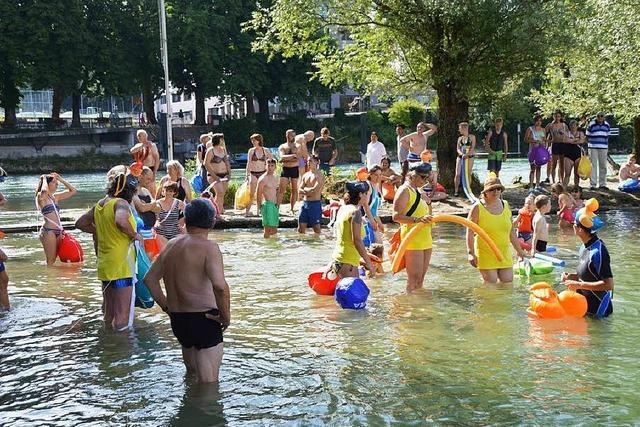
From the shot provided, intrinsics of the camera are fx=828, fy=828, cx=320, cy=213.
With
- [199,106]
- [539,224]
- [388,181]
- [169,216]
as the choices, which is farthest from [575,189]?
[199,106]

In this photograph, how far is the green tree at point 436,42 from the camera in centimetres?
2038

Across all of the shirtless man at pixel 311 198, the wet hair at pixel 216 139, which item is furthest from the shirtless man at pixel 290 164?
the shirtless man at pixel 311 198

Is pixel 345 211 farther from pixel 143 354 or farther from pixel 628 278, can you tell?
pixel 628 278

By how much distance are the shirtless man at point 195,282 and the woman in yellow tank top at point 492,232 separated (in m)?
4.87

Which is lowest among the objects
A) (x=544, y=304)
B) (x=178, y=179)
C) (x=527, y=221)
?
(x=544, y=304)

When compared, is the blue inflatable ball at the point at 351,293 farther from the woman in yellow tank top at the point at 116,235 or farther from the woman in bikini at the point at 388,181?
the woman in bikini at the point at 388,181

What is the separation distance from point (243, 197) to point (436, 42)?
6396mm

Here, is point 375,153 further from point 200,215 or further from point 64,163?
point 64,163

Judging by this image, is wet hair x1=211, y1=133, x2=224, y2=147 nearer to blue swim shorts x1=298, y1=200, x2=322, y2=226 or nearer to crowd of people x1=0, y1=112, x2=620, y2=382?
crowd of people x1=0, y1=112, x2=620, y2=382

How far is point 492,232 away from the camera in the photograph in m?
10.3

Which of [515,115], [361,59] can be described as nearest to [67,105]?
[515,115]

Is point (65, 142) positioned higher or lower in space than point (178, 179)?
higher

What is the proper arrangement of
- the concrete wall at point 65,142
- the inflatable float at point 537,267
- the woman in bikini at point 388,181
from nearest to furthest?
the inflatable float at point 537,267 < the woman in bikini at point 388,181 < the concrete wall at point 65,142

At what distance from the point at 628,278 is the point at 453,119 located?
11.3m
